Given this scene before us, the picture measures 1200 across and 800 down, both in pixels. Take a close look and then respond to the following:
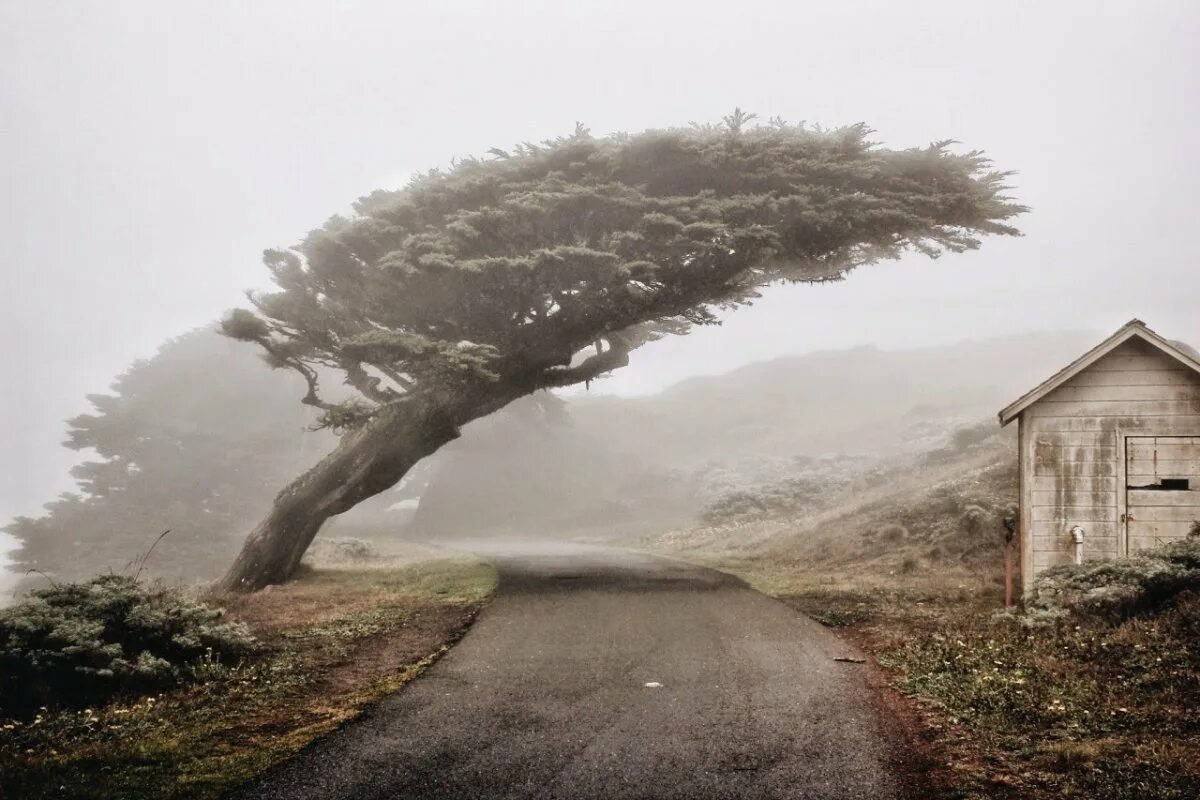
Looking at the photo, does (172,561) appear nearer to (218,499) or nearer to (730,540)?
(218,499)

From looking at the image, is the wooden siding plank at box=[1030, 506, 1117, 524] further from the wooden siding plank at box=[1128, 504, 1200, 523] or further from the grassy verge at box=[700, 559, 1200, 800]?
the grassy verge at box=[700, 559, 1200, 800]

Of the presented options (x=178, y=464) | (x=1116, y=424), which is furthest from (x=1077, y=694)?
(x=178, y=464)

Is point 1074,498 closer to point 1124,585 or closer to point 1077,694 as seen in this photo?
point 1124,585

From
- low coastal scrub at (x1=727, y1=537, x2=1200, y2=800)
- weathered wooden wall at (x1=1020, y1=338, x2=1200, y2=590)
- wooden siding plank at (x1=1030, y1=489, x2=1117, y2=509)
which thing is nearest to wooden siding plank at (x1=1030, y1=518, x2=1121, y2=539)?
weathered wooden wall at (x1=1020, y1=338, x2=1200, y2=590)

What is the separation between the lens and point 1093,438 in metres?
11.5

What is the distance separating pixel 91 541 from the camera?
32.5 m

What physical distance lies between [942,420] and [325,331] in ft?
151

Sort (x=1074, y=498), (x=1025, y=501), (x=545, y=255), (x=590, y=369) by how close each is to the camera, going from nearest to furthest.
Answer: (x=1074, y=498) → (x=1025, y=501) → (x=545, y=255) → (x=590, y=369)

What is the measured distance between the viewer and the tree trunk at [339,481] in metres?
16.4

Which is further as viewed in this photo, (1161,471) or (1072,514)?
(1072,514)

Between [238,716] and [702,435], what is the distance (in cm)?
5808

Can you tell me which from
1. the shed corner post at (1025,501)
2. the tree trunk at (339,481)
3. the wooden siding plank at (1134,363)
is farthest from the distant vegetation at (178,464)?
the wooden siding plank at (1134,363)

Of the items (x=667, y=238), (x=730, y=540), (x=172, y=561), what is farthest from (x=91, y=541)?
(x=667, y=238)

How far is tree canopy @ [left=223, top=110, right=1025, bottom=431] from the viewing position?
1475 centimetres
